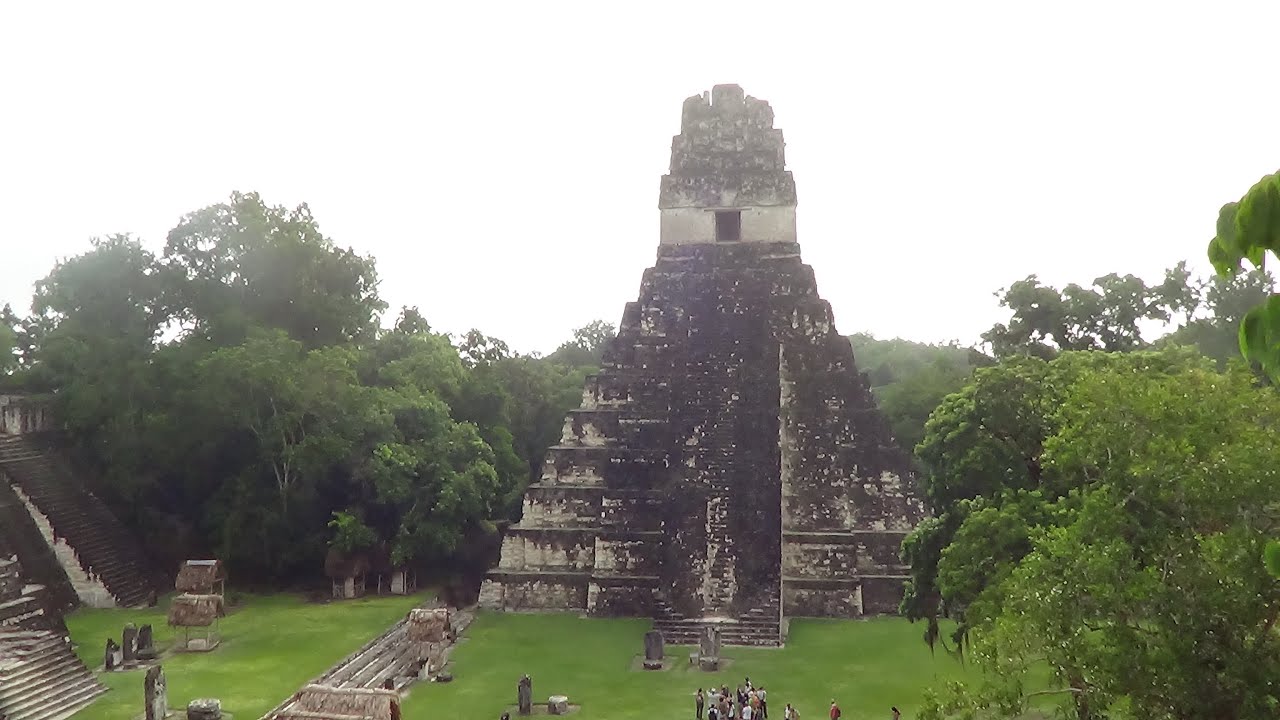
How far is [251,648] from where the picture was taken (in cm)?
1883

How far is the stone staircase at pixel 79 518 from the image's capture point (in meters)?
22.9

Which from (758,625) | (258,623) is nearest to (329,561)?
(258,623)

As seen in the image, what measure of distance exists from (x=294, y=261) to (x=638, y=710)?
18.9 meters

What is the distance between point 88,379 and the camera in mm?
25609

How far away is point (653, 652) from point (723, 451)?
5850 mm

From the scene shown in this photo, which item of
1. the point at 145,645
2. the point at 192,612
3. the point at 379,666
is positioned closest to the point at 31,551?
the point at 145,645

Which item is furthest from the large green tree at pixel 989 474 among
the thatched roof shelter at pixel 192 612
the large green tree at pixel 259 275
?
the large green tree at pixel 259 275

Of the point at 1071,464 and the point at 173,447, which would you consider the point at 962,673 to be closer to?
the point at 1071,464

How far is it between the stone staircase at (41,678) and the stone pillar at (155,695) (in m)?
1.74

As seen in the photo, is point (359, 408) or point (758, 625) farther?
point (359, 408)

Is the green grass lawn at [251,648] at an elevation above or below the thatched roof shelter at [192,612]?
below

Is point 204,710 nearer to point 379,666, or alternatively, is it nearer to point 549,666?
point 379,666

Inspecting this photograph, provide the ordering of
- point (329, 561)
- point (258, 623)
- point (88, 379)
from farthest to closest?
point (88, 379), point (329, 561), point (258, 623)

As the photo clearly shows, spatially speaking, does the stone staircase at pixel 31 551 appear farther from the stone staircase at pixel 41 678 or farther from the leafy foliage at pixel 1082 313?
the leafy foliage at pixel 1082 313
